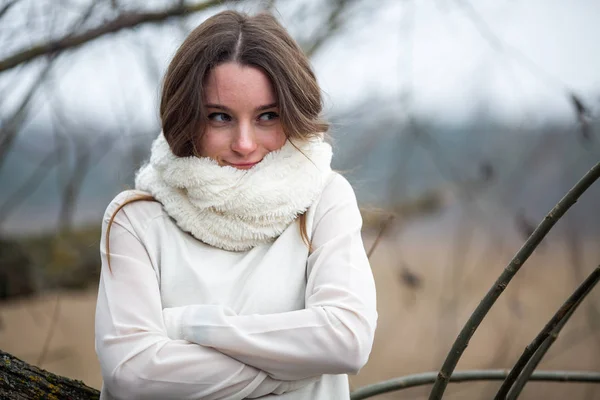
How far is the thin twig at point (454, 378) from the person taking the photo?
1729 millimetres

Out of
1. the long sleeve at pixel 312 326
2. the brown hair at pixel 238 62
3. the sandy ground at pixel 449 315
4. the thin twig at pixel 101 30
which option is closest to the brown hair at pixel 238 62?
the brown hair at pixel 238 62

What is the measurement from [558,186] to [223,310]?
2264 mm

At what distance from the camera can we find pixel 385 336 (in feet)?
14.5

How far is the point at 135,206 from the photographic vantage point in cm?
162

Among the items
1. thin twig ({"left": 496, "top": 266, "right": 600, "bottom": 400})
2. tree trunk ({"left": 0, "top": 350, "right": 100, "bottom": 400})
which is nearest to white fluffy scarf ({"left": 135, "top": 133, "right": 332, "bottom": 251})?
tree trunk ({"left": 0, "top": 350, "right": 100, "bottom": 400})

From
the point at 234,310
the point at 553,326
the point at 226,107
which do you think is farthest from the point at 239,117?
the point at 553,326

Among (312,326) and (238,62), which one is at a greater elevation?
(238,62)

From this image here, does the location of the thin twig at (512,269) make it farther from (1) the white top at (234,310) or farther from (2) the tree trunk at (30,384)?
(2) the tree trunk at (30,384)

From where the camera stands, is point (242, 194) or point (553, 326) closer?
point (553, 326)

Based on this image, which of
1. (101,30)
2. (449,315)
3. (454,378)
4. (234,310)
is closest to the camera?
(234,310)

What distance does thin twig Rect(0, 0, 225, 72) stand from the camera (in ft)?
7.87

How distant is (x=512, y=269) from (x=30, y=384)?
3.23 feet

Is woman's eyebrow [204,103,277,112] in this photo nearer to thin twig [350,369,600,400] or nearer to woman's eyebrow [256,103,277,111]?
woman's eyebrow [256,103,277,111]

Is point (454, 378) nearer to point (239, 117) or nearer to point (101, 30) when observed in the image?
point (239, 117)
